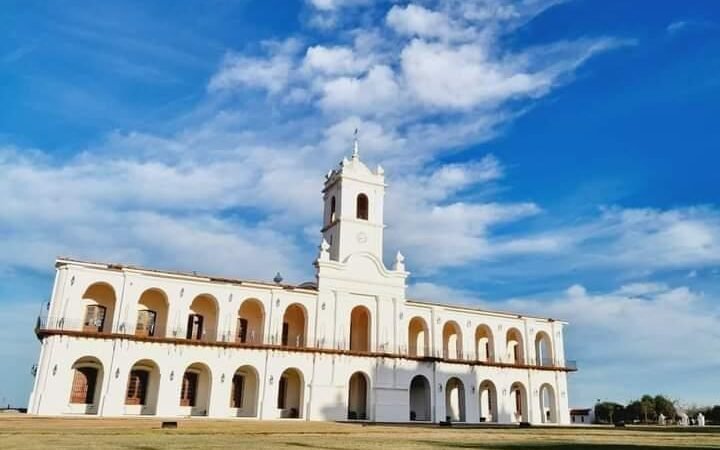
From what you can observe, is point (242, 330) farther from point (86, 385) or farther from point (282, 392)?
point (86, 385)

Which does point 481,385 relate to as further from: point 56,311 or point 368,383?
point 56,311

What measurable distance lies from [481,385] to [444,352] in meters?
3.73

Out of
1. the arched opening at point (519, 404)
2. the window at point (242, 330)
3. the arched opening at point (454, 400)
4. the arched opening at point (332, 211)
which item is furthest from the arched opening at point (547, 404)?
the window at point (242, 330)

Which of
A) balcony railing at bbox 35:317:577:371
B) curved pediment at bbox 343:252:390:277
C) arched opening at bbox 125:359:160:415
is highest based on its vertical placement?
curved pediment at bbox 343:252:390:277

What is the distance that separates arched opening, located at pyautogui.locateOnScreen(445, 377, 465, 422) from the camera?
4162cm

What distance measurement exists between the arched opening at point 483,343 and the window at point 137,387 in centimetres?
2387

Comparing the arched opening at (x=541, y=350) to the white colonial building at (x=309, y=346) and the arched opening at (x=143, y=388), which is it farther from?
the arched opening at (x=143, y=388)

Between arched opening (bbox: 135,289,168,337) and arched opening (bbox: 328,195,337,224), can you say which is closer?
arched opening (bbox: 135,289,168,337)

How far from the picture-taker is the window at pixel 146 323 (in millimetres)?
34688

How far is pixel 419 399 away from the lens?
136 ft

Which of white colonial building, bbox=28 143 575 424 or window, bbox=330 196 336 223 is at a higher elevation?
window, bbox=330 196 336 223

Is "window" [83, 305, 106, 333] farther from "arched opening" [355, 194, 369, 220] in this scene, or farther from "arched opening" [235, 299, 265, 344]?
"arched opening" [355, 194, 369, 220]

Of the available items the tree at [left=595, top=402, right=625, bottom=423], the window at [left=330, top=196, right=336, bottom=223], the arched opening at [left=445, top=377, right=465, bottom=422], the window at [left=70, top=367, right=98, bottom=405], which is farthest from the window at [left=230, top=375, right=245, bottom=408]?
the tree at [left=595, top=402, right=625, bottom=423]

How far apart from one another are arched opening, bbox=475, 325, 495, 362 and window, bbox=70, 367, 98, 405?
26.6 meters
